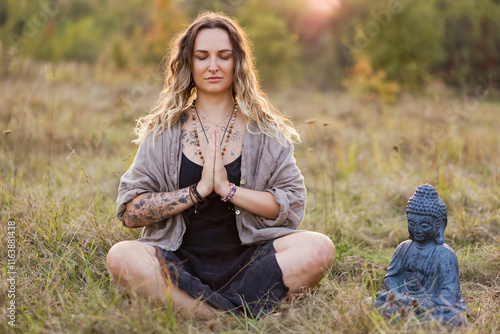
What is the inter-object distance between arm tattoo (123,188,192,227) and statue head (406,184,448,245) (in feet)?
3.61

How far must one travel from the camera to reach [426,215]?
239 centimetres

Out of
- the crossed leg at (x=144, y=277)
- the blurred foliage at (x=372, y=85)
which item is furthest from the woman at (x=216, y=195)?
the blurred foliage at (x=372, y=85)

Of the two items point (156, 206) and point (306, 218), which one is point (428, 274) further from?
point (306, 218)

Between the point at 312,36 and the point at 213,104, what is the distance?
17795mm

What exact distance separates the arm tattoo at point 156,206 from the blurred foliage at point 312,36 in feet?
19.0

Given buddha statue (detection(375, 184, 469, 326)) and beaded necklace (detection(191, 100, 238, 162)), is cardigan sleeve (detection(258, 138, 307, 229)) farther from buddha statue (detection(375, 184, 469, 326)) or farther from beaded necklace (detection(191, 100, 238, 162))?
buddha statue (detection(375, 184, 469, 326))

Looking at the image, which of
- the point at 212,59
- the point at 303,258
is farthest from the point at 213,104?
the point at 303,258

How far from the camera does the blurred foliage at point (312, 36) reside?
11.5 meters

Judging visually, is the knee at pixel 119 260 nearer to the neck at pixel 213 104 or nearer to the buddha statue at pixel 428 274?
the neck at pixel 213 104

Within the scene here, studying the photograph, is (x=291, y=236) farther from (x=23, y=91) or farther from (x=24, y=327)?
(x=23, y=91)

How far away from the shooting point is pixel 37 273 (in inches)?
115

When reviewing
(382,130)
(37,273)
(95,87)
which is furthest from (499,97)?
(37,273)

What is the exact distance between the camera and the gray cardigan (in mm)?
2732

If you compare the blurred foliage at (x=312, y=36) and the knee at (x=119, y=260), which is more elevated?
the blurred foliage at (x=312, y=36)
